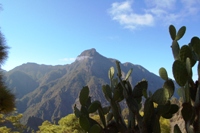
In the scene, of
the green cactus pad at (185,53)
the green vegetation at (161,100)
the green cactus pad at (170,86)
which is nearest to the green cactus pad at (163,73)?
the green vegetation at (161,100)

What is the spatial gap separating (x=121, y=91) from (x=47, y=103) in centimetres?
15228

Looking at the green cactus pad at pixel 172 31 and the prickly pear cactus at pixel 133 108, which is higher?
the green cactus pad at pixel 172 31

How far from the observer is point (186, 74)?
2410mm

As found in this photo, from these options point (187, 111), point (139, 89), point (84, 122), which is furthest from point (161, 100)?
point (84, 122)

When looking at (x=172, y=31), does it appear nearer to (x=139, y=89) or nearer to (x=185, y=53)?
(x=185, y=53)

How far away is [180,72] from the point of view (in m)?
2.39

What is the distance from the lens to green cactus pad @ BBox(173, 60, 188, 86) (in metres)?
2.38

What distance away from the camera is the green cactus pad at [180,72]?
93.9 inches

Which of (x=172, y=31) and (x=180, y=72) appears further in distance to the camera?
(x=172, y=31)

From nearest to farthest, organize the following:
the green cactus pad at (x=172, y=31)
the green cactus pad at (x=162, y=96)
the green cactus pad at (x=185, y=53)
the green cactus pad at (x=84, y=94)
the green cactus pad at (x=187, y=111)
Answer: the green cactus pad at (x=187, y=111) → the green cactus pad at (x=162, y=96) → the green cactus pad at (x=185, y=53) → the green cactus pad at (x=84, y=94) → the green cactus pad at (x=172, y=31)

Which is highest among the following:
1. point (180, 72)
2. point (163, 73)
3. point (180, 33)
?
point (180, 33)

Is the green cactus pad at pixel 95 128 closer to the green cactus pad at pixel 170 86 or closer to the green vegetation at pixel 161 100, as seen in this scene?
the green vegetation at pixel 161 100

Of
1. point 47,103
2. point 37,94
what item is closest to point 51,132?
point 47,103

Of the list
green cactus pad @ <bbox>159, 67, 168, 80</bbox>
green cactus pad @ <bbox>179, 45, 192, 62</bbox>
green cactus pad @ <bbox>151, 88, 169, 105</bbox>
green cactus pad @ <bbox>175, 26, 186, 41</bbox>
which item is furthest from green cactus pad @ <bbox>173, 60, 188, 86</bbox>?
green cactus pad @ <bbox>175, 26, 186, 41</bbox>
